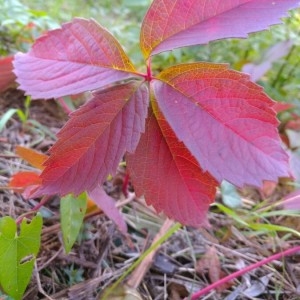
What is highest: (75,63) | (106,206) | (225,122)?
(75,63)

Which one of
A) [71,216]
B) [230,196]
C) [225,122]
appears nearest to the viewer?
[225,122]

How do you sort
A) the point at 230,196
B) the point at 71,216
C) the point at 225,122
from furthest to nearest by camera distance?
1. the point at 230,196
2. the point at 71,216
3. the point at 225,122

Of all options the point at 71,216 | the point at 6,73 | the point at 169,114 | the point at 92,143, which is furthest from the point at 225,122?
the point at 6,73

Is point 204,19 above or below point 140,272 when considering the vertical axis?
above

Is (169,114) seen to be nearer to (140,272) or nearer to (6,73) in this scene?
(140,272)

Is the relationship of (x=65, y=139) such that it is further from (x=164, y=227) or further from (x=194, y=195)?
(x=164, y=227)

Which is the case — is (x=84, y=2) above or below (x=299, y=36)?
above

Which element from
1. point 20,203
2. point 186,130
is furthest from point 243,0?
point 20,203
